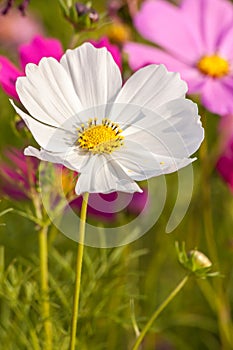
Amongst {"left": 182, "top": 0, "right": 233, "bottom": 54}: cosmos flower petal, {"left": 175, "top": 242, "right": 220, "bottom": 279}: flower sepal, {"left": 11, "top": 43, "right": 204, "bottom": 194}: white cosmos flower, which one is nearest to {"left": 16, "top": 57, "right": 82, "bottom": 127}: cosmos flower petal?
{"left": 11, "top": 43, "right": 204, "bottom": 194}: white cosmos flower

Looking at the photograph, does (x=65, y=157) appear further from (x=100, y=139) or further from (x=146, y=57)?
(x=146, y=57)

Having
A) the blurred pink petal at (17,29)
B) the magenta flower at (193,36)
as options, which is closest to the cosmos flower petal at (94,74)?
the magenta flower at (193,36)

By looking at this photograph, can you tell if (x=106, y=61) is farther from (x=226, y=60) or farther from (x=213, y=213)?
(x=213, y=213)

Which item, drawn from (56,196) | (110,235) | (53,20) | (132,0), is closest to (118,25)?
(132,0)

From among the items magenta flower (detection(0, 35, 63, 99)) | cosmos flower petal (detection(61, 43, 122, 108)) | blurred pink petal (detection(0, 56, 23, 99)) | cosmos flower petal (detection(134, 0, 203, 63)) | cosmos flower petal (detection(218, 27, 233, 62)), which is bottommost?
cosmos flower petal (detection(61, 43, 122, 108))

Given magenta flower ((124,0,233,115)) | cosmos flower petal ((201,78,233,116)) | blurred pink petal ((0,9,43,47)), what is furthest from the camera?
blurred pink petal ((0,9,43,47))

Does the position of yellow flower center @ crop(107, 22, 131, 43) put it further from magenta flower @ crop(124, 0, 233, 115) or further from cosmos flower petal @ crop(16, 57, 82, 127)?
cosmos flower petal @ crop(16, 57, 82, 127)

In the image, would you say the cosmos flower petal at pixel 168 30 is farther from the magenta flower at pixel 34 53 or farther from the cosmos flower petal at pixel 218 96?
the magenta flower at pixel 34 53
